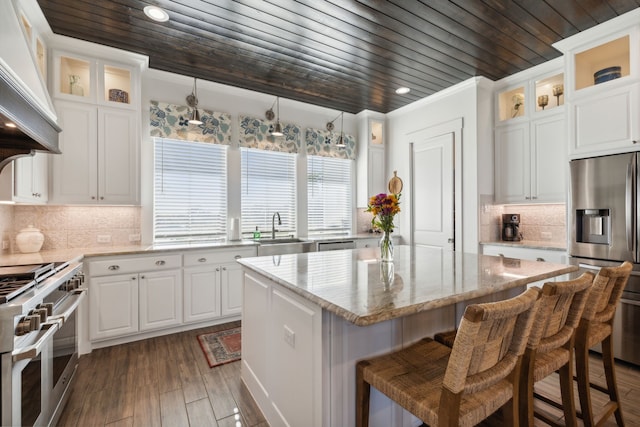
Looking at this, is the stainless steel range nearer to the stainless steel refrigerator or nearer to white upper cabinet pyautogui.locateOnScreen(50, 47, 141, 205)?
white upper cabinet pyautogui.locateOnScreen(50, 47, 141, 205)

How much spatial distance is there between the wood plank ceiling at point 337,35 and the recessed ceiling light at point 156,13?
0.18ft

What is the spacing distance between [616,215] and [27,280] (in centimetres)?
425

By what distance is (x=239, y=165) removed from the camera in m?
4.14

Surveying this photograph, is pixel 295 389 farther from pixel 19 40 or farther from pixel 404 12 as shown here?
pixel 404 12

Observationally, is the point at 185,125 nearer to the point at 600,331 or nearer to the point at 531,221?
the point at 600,331

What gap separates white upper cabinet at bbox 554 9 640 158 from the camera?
255 cm

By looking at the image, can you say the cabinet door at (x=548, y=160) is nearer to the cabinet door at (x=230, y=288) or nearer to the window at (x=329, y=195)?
the window at (x=329, y=195)

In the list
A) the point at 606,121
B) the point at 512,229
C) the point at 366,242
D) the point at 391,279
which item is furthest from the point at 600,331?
the point at 366,242

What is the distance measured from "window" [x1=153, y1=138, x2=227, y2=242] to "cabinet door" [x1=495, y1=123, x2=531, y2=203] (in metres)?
3.64

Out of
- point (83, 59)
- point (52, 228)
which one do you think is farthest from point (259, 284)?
point (83, 59)

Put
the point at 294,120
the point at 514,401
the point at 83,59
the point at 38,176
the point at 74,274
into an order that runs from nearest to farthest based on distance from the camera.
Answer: the point at 514,401, the point at 74,274, the point at 38,176, the point at 83,59, the point at 294,120

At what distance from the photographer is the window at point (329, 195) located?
4777 mm

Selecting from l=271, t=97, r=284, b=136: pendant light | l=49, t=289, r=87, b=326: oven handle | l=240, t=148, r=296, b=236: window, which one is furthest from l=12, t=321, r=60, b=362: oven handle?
l=271, t=97, r=284, b=136: pendant light

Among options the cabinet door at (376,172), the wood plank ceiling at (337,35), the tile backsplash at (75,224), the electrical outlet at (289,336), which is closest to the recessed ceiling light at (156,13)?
the wood plank ceiling at (337,35)
